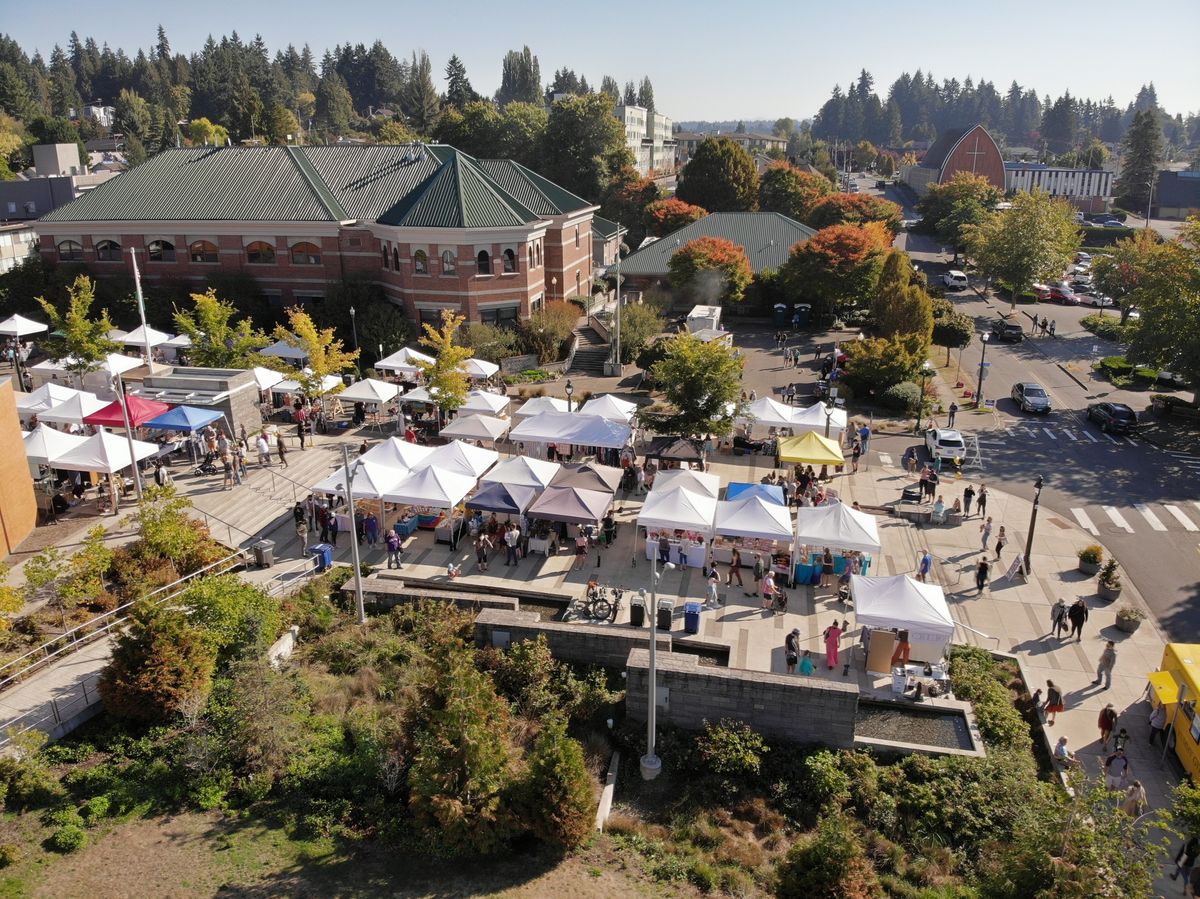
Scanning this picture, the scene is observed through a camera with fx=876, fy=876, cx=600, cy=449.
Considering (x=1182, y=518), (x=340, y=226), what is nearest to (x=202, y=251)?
(x=340, y=226)

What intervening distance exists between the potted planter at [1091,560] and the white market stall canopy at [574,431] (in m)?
14.4

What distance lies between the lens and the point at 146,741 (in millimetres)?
17000

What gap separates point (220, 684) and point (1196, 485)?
109 ft

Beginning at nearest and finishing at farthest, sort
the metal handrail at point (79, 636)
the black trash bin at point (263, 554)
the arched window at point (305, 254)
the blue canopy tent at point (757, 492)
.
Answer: the metal handrail at point (79, 636), the black trash bin at point (263, 554), the blue canopy tent at point (757, 492), the arched window at point (305, 254)

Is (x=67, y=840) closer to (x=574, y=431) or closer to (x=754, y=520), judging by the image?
(x=754, y=520)

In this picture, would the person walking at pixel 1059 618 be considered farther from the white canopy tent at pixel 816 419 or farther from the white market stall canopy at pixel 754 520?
the white canopy tent at pixel 816 419

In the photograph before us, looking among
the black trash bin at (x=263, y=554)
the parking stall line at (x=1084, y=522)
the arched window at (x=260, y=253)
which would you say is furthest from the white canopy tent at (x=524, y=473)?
the arched window at (x=260, y=253)

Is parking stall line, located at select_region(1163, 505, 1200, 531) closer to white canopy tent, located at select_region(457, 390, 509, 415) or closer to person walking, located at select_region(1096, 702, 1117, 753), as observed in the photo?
person walking, located at select_region(1096, 702, 1117, 753)

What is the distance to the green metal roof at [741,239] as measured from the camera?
61812 millimetres

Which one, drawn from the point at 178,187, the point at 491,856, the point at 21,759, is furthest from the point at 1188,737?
the point at 178,187

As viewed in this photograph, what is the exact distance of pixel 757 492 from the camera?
25922 millimetres

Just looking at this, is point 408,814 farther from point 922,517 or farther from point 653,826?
point 922,517

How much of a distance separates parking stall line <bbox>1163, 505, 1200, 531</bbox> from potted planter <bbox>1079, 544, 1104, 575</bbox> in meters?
6.02

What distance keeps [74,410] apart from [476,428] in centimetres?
1402
